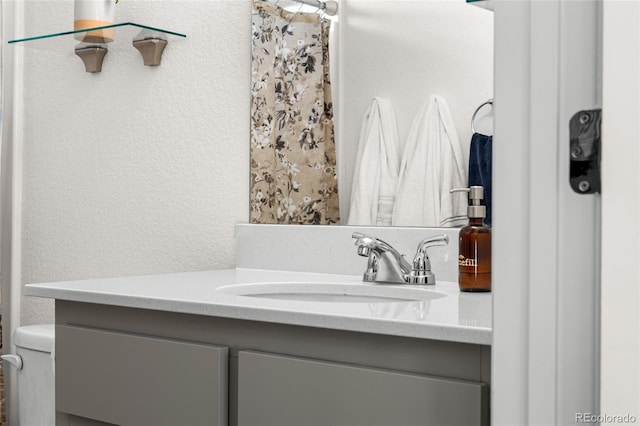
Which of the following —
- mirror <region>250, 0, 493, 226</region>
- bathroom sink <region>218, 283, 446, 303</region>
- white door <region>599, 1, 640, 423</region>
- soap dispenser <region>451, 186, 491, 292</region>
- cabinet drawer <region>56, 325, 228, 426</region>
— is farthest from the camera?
mirror <region>250, 0, 493, 226</region>

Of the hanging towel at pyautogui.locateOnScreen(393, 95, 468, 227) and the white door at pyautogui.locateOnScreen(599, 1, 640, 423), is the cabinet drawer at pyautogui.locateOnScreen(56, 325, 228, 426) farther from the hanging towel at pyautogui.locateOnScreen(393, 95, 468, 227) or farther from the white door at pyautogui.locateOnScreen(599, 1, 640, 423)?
the white door at pyautogui.locateOnScreen(599, 1, 640, 423)

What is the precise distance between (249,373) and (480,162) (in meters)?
0.70

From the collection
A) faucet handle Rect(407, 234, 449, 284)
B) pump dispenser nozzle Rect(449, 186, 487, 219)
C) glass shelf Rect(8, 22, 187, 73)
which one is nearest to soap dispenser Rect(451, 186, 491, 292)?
pump dispenser nozzle Rect(449, 186, 487, 219)

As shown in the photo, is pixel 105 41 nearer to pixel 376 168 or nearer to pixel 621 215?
pixel 376 168

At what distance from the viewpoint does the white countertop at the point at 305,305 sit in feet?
3.53

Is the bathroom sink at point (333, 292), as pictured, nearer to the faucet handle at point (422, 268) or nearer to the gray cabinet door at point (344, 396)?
the faucet handle at point (422, 268)

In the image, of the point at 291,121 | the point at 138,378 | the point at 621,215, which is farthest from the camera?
the point at 291,121

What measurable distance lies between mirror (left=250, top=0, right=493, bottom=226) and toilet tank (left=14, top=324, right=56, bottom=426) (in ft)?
2.73

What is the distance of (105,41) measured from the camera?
2.25 metres

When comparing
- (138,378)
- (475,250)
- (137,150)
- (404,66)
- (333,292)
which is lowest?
(138,378)

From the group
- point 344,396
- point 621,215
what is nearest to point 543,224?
point 621,215

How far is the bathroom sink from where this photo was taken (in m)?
1.54

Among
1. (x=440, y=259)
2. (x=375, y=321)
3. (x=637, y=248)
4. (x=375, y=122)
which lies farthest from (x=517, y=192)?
(x=375, y=122)

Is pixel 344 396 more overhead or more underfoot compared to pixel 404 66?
more underfoot
